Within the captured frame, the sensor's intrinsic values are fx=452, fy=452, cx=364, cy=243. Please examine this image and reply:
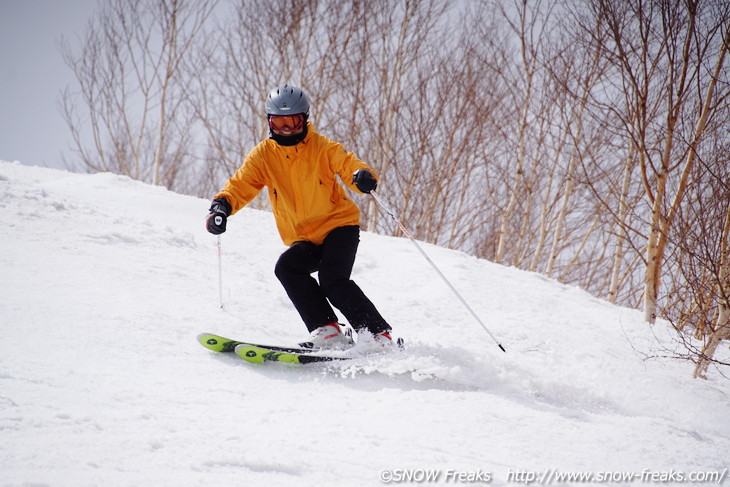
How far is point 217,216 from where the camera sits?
279cm

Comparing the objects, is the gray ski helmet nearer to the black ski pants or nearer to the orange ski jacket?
the orange ski jacket

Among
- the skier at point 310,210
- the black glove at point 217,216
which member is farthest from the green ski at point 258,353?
the black glove at point 217,216

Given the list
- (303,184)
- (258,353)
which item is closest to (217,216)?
(303,184)

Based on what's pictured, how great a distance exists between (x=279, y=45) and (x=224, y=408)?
11027 mm

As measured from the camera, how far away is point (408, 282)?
4.89 m

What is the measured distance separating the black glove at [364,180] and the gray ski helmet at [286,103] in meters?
0.54

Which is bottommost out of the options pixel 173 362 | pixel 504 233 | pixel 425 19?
pixel 173 362

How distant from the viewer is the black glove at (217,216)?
9.06 feet

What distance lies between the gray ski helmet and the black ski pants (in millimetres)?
780

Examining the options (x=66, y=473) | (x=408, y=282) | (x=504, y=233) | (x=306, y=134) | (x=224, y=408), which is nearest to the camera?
(x=66, y=473)

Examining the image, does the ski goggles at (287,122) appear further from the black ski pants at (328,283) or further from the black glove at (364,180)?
the black ski pants at (328,283)

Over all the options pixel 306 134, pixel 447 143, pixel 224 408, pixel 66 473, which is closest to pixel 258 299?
pixel 306 134

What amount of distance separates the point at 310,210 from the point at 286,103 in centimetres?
67

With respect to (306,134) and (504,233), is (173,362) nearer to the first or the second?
(306,134)
